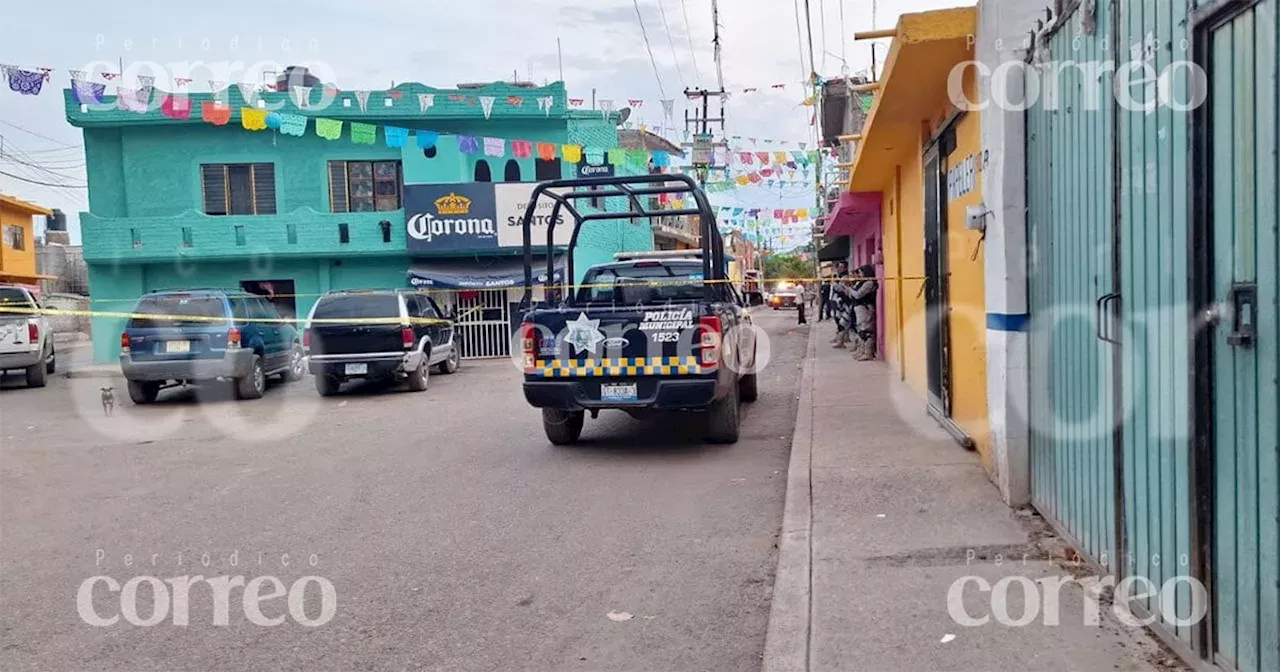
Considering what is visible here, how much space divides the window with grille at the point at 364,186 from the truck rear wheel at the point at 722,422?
17.1 m

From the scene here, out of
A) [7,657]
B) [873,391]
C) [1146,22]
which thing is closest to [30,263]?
[873,391]

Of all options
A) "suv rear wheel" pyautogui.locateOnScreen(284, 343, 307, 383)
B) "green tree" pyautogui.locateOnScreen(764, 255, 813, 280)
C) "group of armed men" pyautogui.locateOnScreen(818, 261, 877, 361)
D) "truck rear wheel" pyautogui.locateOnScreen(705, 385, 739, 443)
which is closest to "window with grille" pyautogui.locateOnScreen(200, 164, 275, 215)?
"suv rear wheel" pyautogui.locateOnScreen(284, 343, 307, 383)

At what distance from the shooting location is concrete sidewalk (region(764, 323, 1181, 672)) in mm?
3859

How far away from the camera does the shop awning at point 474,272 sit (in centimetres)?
2272

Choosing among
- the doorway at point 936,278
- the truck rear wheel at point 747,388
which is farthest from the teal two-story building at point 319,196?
the doorway at point 936,278

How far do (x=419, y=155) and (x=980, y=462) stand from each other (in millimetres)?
19193

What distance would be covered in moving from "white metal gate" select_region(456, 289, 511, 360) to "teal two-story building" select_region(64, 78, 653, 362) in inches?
1.3

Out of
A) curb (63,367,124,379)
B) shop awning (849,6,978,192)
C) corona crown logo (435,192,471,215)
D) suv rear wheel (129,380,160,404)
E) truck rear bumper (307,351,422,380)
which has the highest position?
corona crown logo (435,192,471,215)

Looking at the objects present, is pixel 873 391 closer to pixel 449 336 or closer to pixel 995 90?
pixel 995 90

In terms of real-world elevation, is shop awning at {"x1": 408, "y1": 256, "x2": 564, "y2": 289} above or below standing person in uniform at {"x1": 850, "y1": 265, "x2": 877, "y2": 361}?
above

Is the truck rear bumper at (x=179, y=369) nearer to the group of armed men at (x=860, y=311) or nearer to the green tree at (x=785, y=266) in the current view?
the group of armed men at (x=860, y=311)

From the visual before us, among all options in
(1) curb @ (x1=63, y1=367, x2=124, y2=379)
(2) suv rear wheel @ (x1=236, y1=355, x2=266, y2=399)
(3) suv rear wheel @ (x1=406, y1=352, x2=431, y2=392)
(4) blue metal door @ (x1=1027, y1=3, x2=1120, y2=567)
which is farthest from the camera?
(1) curb @ (x1=63, y1=367, x2=124, y2=379)

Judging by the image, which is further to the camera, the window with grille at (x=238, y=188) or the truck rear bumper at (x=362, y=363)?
the window with grille at (x=238, y=188)

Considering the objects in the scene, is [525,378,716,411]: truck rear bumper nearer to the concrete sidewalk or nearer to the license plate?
the license plate
